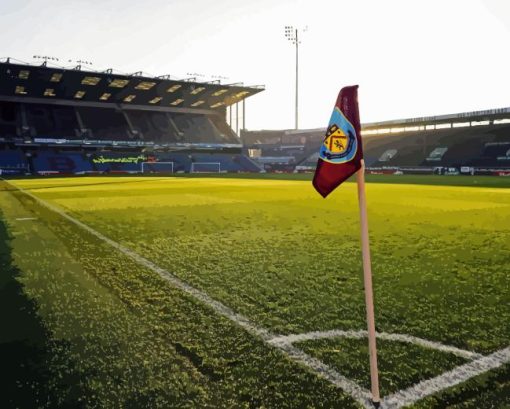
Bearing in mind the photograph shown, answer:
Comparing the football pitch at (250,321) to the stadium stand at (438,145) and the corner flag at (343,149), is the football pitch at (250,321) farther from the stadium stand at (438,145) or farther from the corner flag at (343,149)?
the stadium stand at (438,145)

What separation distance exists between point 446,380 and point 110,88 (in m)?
57.6

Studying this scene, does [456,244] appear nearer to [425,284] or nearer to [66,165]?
[425,284]

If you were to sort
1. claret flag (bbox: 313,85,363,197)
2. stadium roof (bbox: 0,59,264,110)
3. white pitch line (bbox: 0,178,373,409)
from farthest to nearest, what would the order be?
stadium roof (bbox: 0,59,264,110) → white pitch line (bbox: 0,178,373,409) → claret flag (bbox: 313,85,363,197)

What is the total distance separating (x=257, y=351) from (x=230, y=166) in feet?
208

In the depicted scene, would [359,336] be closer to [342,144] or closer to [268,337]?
[268,337]

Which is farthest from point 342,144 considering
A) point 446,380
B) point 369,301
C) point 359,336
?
point 359,336

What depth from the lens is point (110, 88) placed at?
5388 cm

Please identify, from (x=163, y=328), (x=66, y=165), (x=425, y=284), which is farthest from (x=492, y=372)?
(x=66, y=165)

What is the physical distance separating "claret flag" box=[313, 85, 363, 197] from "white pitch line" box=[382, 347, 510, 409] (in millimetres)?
1292

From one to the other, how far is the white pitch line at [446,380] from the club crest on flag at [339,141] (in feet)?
4.69

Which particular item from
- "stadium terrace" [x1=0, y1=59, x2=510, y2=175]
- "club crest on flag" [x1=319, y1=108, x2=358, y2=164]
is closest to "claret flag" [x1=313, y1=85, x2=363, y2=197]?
"club crest on flag" [x1=319, y1=108, x2=358, y2=164]

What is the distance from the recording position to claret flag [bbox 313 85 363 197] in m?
2.28

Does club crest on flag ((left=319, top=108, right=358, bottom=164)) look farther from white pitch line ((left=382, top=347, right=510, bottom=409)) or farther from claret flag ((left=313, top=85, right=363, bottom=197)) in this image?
white pitch line ((left=382, top=347, right=510, bottom=409))

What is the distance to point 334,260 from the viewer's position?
241 inches
